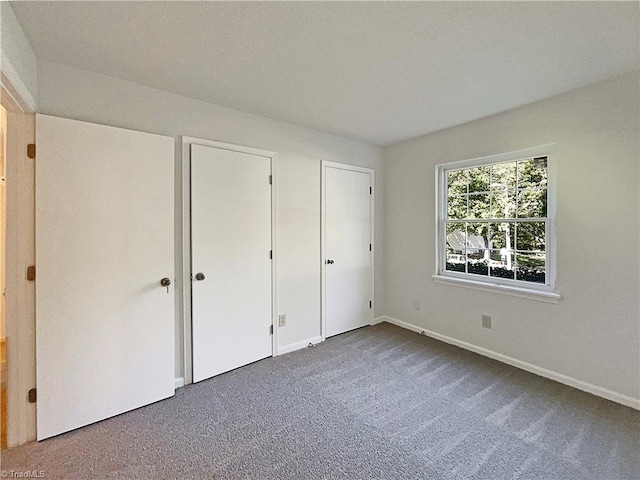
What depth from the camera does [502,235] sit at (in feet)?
9.56

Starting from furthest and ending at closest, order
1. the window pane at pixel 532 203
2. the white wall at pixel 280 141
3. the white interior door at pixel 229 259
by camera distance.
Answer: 1. the window pane at pixel 532 203
2. the white interior door at pixel 229 259
3. the white wall at pixel 280 141

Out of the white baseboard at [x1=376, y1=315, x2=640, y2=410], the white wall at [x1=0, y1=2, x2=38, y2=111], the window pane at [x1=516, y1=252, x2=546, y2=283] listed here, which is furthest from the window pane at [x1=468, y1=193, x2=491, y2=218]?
the white wall at [x1=0, y1=2, x2=38, y2=111]

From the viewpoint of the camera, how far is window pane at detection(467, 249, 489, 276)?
3.06m

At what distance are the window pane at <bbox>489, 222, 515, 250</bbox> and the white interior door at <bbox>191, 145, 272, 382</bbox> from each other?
7.64 feet

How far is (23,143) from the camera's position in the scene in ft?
5.78

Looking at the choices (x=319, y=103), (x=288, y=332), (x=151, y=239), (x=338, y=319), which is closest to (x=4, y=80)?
(x=151, y=239)

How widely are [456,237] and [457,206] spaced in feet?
1.18

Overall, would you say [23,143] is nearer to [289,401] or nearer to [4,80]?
[4,80]

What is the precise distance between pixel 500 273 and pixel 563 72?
1786 millimetres

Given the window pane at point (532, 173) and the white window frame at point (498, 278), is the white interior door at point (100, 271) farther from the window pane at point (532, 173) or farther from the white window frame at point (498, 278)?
the window pane at point (532, 173)

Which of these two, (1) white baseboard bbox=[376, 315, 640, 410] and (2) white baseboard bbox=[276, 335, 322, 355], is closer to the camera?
(1) white baseboard bbox=[376, 315, 640, 410]

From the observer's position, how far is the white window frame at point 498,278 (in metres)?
2.52

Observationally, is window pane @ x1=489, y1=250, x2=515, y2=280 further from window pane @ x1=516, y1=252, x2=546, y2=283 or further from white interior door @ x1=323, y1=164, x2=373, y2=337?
white interior door @ x1=323, y1=164, x2=373, y2=337

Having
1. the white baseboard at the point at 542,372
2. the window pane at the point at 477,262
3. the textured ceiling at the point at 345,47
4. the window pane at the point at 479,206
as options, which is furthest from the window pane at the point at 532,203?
the white baseboard at the point at 542,372
